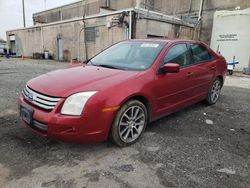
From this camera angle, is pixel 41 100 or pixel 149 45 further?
pixel 149 45

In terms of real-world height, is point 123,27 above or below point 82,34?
above

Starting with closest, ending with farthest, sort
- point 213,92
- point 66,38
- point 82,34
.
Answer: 1. point 213,92
2. point 82,34
3. point 66,38

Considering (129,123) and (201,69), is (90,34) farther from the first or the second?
(129,123)

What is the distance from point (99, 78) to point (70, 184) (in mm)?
1381

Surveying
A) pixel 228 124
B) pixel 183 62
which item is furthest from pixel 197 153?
pixel 183 62

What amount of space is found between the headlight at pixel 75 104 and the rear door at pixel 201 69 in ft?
8.00

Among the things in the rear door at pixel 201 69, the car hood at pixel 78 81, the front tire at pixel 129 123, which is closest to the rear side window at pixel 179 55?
the rear door at pixel 201 69

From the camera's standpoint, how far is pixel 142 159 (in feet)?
9.89

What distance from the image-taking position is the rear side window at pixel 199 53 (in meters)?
4.66

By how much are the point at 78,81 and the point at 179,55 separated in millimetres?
2016

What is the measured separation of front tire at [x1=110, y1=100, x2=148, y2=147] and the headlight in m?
0.52

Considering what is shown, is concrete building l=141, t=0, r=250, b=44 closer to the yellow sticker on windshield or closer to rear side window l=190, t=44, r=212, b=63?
rear side window l=190, t=44, r=212, b=63

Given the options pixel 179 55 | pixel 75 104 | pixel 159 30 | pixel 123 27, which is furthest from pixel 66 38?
pixel 75 104

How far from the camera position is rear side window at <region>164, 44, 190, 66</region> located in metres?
3.94
